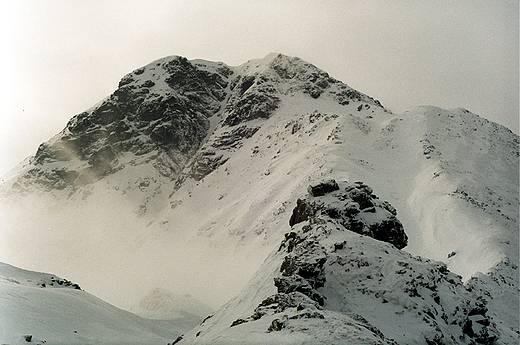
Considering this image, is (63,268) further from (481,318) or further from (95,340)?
(481,318)

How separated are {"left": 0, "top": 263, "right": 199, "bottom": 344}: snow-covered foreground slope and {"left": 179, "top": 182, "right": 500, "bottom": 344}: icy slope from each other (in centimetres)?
428

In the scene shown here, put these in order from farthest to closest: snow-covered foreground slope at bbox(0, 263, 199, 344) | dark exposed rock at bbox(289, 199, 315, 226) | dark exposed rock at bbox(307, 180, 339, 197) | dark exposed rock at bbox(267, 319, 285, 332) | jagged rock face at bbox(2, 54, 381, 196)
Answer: jagged rock face at bbox(2, 54, 381, 196) < dark exposed rock at bbox(307, 180, 339, 197) < dark exposed rock at bbox(289, 199, 315, 226) < snow-covered foreground slope at bbox(0, 263, 199, 344) < dark exposed rock at bbox(267, 319, 285, 332)

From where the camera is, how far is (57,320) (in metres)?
19.7

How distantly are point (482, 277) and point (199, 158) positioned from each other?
7405 centimetres

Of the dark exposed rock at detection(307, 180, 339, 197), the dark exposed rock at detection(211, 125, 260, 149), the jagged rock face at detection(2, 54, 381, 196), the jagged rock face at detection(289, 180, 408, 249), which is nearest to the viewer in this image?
the jagged rock face at detection(289, 180, 408, 249)

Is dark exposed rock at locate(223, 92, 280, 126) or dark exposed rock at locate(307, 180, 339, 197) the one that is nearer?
dark exposed rock at locate(307, 180, 339, 197)

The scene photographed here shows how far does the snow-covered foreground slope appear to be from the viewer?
16.8 m

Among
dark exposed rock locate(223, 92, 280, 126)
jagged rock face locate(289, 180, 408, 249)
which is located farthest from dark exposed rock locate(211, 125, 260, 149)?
jagged rock face locate(289, 180, 408, 249)

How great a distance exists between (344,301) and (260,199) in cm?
4685

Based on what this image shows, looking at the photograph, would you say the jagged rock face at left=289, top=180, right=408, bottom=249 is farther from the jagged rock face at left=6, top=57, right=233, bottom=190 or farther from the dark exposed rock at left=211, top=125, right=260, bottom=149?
the jagged rock face at left=6, top=57, right=233, bottom=190

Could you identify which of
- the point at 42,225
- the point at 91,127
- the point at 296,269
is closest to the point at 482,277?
the point at 296,269

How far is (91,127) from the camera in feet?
412

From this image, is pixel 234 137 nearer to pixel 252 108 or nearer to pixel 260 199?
pixel 252 108

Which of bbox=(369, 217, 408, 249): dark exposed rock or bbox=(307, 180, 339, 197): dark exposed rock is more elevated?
bbox=(307, 180, 339, 197): dark exposed rock
